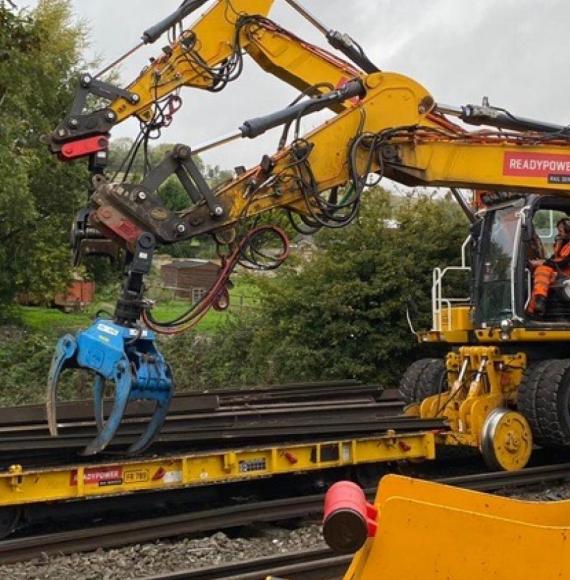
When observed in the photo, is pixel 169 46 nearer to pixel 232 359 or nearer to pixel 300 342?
pixel 300 342

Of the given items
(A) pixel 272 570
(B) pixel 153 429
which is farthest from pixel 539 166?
(A) pixel 272 570

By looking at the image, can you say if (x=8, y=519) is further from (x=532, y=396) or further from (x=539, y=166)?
(x=539, y=166)

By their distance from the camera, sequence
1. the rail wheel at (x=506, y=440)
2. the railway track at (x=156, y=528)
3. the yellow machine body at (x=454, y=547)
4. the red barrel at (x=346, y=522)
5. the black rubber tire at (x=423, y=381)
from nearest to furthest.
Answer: the red barrel at (x=346, y=522), the yellow machine body at (x=454, y=547), the railway track at (x=156, y=528), the rail wheel at (x=506, y=440), the black rubber tire at (x=423, y=381)

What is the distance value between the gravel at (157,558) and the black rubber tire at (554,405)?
311cm

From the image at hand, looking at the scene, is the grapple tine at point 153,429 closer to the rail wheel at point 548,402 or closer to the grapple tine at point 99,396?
the grapple tine at point 99,396

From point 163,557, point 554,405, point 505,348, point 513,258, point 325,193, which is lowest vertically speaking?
point 163,557

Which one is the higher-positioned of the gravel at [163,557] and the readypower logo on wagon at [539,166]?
the readypower logo on wagon at [539,166]

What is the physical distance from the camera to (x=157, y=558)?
21.4 ft

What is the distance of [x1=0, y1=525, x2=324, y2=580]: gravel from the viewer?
616 centimetres

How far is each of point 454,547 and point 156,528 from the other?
4115 mm

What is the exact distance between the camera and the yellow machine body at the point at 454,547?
3.48 meters

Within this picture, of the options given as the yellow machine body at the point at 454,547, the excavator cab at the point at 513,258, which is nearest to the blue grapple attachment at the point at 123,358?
the yellow machine body at the point at 454,547

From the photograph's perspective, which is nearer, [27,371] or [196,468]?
[196,468]

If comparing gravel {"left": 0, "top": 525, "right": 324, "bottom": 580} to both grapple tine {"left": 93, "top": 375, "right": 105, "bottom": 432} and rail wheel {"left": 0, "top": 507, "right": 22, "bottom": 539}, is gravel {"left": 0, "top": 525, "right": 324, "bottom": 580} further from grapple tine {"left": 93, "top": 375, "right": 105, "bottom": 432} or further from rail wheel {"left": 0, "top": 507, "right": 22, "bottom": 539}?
grapple tine {"left": 93, "top": 375, "right": 105, "bottom": 432}
